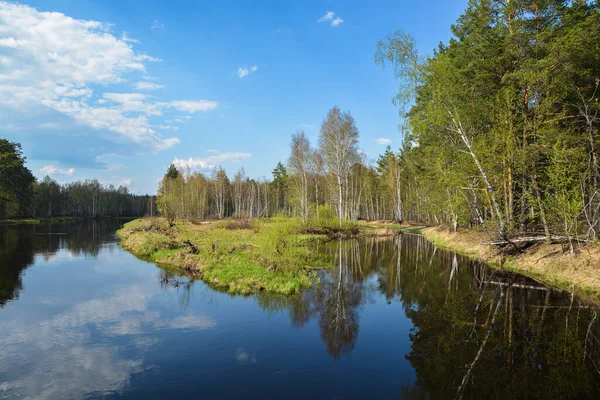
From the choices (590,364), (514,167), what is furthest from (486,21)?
(590,364)

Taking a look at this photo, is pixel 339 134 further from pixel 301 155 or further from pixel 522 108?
pixel 522 108

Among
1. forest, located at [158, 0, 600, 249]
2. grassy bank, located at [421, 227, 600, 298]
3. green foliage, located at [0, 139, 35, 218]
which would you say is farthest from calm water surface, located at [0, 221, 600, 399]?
green foliage, located at [0, 139, 35, 218]

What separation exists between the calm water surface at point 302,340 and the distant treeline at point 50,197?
66.7 metres

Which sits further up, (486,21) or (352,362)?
(486,21)

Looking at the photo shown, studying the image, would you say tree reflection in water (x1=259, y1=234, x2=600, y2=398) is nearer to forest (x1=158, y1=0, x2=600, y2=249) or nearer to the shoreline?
the shoreline

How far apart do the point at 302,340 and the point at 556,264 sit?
15572mm

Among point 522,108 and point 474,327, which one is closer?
point 474,327

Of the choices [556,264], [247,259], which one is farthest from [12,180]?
[556,264]

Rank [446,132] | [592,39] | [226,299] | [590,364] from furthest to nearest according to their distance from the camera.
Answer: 1. [446,132]
2. [592,39]
3. [226,299]
4. [590,364]

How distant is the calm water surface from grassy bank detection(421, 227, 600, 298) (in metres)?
1.34

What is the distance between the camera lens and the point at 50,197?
103250mm

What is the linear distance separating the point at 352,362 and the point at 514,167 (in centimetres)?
→ 1751

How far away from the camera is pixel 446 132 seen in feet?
82.4

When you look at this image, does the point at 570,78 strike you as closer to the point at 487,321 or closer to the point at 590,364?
the point at 487,321
